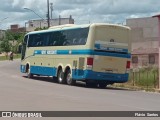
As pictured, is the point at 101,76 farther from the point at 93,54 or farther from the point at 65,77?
the point at 65,77

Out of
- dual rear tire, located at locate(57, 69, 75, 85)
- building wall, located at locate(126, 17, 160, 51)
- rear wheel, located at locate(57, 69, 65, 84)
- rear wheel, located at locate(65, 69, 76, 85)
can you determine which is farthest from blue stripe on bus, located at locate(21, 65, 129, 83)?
building wall, located at locate(126, 17, 160, 51)

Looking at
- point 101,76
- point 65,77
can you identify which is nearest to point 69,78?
point 65,77

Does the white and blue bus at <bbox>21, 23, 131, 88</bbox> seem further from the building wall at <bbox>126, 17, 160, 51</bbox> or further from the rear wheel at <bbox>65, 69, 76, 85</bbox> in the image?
the building wall at <bbox>126, 17, 160, 51</bbox>

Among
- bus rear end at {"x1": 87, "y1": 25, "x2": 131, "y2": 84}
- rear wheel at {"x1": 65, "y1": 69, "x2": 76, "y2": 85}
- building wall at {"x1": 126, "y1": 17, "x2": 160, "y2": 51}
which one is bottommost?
rear wheel at {"x1": 65, "y1": 69, "x2": 76, "y2": 85}

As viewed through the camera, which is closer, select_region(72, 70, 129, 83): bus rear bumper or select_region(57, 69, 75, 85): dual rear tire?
select_region(72, 70, 129, 83): bus rear bumper

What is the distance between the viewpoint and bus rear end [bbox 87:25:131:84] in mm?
27328

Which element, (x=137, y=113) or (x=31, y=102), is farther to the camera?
(x=31, y=102)

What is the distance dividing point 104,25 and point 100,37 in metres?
0.72

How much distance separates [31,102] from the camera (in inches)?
667

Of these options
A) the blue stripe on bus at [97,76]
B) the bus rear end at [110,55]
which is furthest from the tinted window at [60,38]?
the blue stripe on bus at [97,76]

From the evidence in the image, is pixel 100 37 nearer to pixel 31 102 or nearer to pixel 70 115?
pixel 31 102

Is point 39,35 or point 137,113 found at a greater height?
point 39,35

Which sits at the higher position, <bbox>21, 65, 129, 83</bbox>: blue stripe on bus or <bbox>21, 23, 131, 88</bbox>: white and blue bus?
<bbox>21, 23, 131, 88</bbox>: white and blue bus

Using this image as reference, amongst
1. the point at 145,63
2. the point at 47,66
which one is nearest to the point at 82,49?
the point at 47,66
